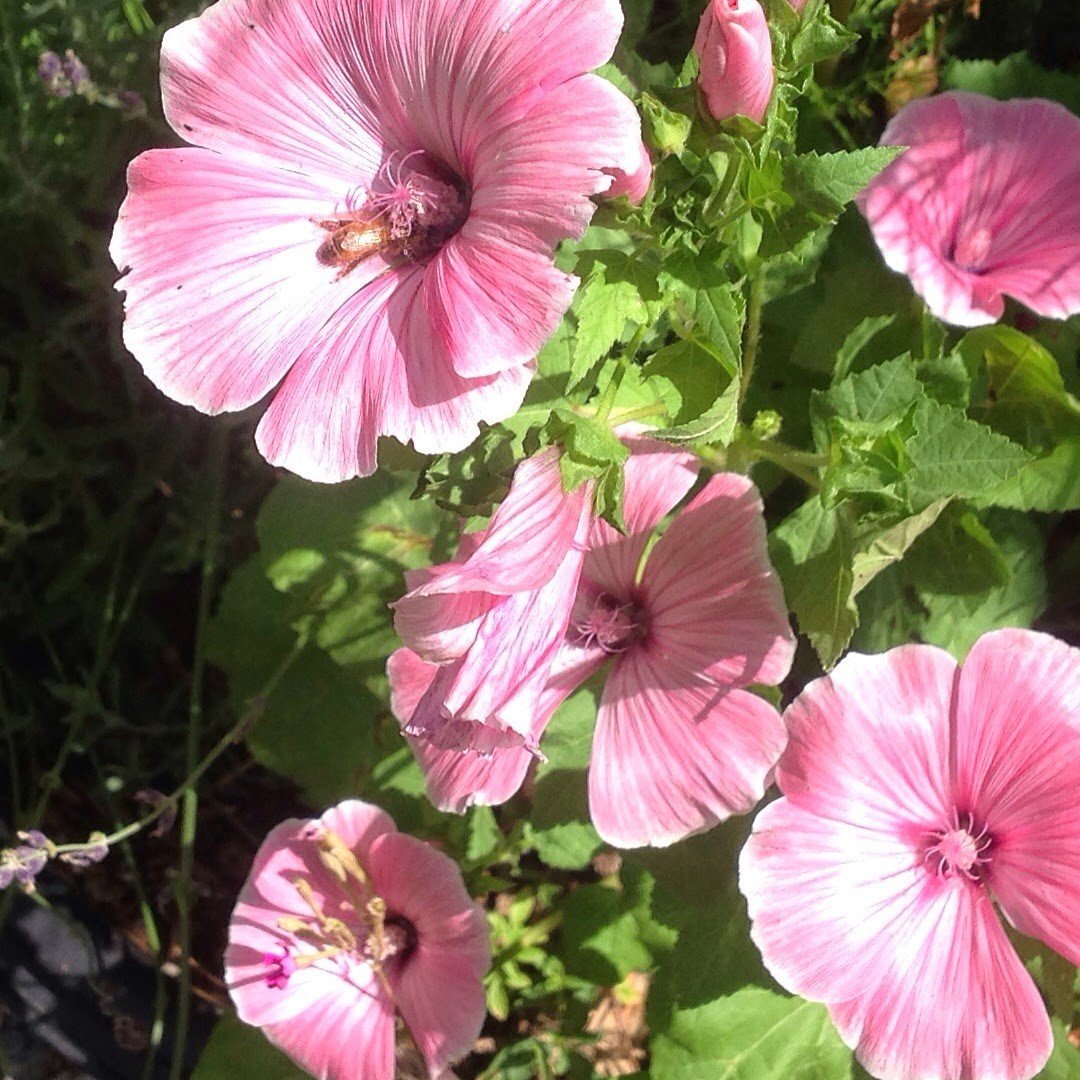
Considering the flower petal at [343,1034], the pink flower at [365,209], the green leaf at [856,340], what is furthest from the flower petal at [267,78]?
the flower petal at [343,1034]

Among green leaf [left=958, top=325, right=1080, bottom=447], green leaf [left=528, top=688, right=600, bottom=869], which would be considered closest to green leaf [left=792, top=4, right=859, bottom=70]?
green leaf [left=958, top=325, right=1080, bottom=447]

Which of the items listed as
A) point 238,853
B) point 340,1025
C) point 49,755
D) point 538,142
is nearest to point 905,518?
point 538,142

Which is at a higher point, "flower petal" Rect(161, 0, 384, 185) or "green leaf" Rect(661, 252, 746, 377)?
"flower petal" Rect(161, 0, 384, 185)

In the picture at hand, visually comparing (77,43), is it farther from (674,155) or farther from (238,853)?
(238,853)

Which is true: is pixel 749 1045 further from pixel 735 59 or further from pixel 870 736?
pixel 735 59

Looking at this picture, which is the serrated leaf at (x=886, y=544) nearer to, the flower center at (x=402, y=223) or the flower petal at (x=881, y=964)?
the flower petal at (x=881, y=964)

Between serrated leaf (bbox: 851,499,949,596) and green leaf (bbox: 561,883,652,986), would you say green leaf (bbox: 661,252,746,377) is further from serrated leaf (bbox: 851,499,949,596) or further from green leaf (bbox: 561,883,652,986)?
green leaf (bbox: 561,883,652,986)
